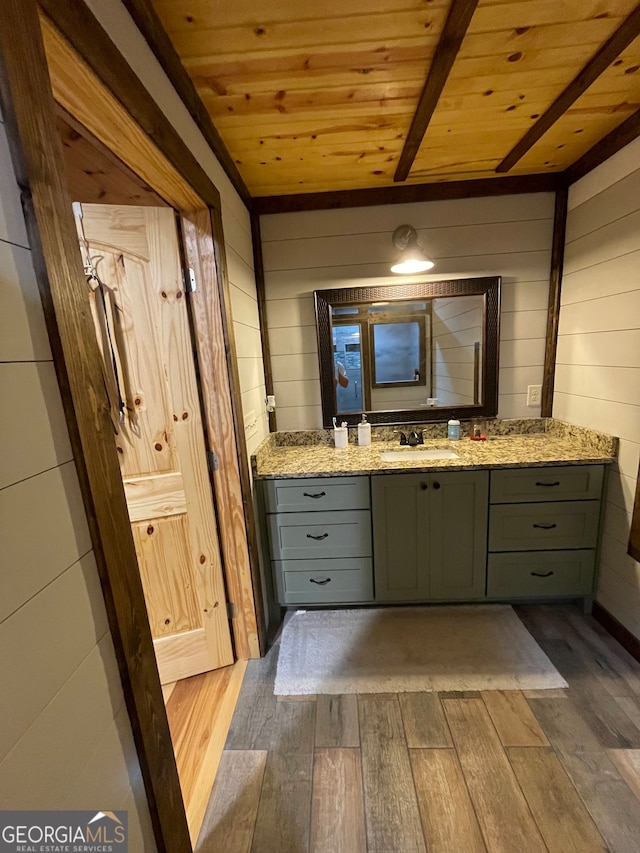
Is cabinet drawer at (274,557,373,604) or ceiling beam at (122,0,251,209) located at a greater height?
ceiling beam at (122,0,251,209)

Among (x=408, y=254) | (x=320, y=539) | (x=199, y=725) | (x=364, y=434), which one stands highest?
(x=408, y=254)

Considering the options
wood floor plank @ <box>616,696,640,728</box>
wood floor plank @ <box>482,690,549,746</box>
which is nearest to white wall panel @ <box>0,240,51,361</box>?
wood floor plank @ <box>482,690,549,746</box>

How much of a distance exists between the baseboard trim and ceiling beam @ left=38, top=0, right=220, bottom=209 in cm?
275

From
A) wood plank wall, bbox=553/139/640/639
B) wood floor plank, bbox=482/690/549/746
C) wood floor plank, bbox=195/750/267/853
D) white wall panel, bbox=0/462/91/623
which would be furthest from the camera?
wood plank wall, bbox=553/139/640/639

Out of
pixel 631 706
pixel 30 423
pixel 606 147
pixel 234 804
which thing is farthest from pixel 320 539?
pixel 606 147

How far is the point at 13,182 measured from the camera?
552 millimetres

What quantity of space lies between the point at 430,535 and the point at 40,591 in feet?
5.77

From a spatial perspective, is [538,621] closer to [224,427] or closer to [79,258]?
[224,427]

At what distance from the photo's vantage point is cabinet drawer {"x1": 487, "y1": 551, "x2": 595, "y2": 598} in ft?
6.33

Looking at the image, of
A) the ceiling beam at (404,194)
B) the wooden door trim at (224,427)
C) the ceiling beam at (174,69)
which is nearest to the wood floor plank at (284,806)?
the wooden door trim at (224,427)

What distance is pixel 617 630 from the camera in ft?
5.91

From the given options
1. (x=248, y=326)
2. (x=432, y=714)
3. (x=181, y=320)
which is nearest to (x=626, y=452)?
(x=432, y=714)

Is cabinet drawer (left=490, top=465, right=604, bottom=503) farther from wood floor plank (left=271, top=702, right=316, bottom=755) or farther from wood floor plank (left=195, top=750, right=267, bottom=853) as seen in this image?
wood floor plank (left=195, top=750, right=267, bottom=853)

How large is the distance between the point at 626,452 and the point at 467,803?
1607mm
